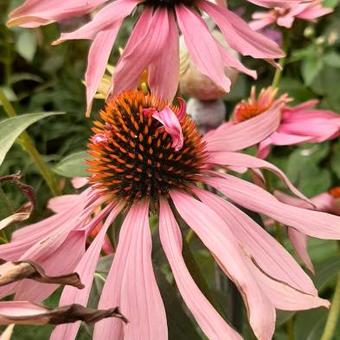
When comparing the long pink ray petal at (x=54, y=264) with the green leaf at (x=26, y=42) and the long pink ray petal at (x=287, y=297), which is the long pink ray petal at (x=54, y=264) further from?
the green leaf at (x=26, y=42)

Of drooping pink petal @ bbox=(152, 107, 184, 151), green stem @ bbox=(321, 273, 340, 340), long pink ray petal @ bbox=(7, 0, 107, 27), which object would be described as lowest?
green stem @ bbox=(321, 273, 340, 340)

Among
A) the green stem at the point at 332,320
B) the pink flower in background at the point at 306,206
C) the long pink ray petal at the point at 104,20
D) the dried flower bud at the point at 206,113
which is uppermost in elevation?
the long pink ray petal at the point at 104,20

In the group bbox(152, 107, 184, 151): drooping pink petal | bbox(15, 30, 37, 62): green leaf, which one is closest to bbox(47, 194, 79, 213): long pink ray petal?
bbox(152, 107, 184, 151): drooping pink petal

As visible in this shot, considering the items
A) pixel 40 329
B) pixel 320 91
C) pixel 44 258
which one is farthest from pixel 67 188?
pixel 320 91

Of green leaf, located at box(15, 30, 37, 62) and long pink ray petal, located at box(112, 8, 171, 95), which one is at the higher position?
green leaf, located at box(15, 30, 37, 62)

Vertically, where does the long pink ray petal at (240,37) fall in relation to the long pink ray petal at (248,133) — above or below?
above

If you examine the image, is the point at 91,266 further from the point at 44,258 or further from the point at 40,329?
the point at 40,329

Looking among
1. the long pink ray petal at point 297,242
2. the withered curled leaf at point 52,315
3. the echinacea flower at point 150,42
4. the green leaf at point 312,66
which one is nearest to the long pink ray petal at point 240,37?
the echinacea flower at point 150,42

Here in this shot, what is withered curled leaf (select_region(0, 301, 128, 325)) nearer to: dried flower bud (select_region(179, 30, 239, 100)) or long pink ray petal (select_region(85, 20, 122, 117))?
long pink ray petal (select_region(85, 20, 122, 117))
